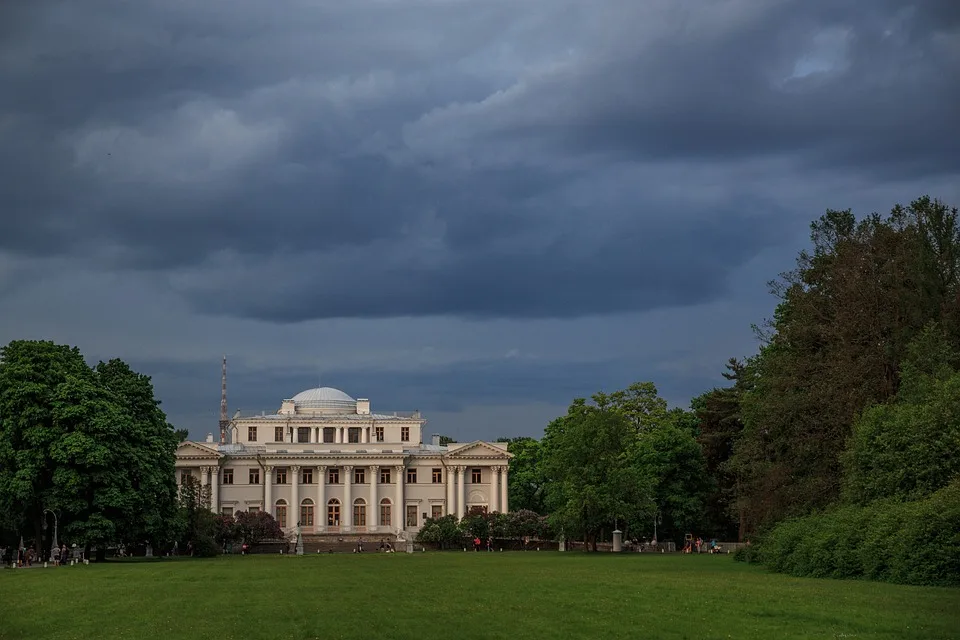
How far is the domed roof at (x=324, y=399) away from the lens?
12538cm

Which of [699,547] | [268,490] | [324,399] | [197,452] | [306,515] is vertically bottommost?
[699,547]

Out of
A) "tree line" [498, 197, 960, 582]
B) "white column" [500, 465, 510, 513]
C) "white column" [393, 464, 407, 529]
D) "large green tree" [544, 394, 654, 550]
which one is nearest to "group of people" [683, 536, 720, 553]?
"large green tree" [544, 394, 654, 550]

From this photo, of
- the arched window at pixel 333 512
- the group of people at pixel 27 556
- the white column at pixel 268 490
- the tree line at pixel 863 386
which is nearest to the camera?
the tree line at pixel 863 386

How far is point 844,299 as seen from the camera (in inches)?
2056

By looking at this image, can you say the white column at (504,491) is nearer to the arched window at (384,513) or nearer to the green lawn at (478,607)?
the arched window at (384,513)

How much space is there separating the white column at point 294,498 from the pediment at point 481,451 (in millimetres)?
16666

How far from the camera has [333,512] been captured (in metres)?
120

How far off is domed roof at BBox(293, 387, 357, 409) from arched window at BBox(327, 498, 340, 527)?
1070 centimetres

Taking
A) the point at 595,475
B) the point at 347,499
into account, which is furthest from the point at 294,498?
the point at 595,475

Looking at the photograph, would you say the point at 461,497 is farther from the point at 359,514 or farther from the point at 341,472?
the point at 341,472

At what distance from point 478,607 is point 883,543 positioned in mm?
16586

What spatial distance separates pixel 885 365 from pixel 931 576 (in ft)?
56.3

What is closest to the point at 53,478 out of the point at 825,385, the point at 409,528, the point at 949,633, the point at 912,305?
the point at 825,385

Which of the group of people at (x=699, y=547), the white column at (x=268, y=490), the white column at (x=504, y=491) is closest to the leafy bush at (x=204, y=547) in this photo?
the group of people at (x=699, y=547)
